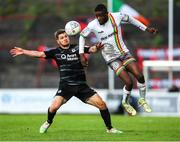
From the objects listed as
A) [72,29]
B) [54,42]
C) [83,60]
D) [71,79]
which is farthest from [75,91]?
[54,42]

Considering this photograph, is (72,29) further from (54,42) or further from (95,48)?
(54,42)

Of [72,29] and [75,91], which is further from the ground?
[72,29]

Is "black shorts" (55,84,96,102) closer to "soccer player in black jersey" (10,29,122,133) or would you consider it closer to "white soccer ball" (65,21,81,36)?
"soccer player in black jersey" (10,29,122,133)

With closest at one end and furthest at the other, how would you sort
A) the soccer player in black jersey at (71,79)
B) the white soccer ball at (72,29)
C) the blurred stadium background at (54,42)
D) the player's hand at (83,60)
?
the player's hand at (83,60)
the soccer player in black jersey at (71,79)
the white soccer ball at (72,29)
the blurred stadium background at (54,42)

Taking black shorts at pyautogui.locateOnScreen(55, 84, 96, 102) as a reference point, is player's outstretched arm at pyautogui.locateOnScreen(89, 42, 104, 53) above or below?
above

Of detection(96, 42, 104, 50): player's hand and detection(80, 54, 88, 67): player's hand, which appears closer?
detection(80, 54, 88, 67): player's hand

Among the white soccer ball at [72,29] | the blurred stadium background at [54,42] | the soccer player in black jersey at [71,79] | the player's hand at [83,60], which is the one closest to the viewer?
the player's hand at [83,60]

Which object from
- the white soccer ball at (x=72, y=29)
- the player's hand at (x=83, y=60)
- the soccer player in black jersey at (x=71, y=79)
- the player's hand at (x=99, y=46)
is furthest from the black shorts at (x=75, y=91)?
the white soccer ball at (x=72, y=29)

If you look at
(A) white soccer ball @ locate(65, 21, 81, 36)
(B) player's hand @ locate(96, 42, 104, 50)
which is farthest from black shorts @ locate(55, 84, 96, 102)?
(A) white soccer ball @ locate(65, 21, 81, 36)

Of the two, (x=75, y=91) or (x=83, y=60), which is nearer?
(x=83, y=60)

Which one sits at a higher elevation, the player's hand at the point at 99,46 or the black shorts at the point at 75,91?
the player's hand at the point at 99,46

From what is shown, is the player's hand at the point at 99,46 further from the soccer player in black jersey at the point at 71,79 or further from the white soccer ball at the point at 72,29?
the white soccer ball at the point at 72,29

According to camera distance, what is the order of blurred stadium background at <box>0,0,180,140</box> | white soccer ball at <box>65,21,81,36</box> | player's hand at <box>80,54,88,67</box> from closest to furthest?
player's hand at <box>80,54,88,67</box>
white soccer ball at <box>65,21,81,36</box>
blurred stadium background at <box>0,0,180,140</box>

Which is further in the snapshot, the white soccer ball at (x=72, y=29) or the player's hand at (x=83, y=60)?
the white soccer ball at (x=72, y=29)
